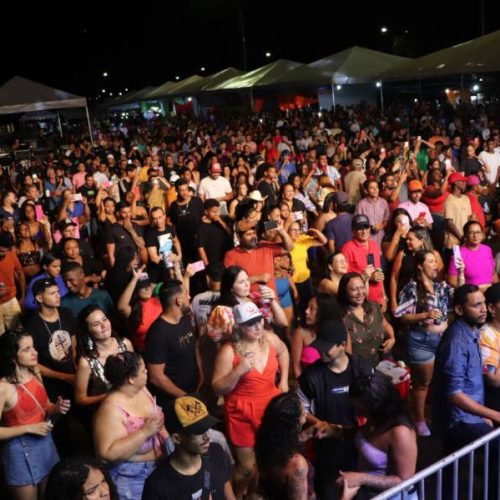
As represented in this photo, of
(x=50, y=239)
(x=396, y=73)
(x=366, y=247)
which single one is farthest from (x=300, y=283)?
(x=396, y=73)

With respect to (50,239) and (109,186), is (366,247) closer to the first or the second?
(50,239)

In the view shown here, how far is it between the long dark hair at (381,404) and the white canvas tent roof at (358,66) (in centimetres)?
1833

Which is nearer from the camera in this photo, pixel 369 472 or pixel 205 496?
pixel 205 496

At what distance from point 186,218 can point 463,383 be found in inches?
187

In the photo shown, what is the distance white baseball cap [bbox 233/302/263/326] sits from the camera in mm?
3865

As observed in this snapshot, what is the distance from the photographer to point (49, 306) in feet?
15.1

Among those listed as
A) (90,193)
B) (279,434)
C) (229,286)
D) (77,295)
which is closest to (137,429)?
(279,434)

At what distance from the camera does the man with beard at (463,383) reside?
371cm

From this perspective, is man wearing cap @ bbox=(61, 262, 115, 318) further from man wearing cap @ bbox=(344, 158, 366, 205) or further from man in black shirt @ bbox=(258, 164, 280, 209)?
man wearing cap @ bbox=(344, 158, 366, 205)

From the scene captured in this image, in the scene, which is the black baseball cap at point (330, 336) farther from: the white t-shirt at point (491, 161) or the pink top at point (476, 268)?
the white t-shirt at point (491, 161)

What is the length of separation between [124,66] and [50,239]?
82.1m

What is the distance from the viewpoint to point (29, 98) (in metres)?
17.7

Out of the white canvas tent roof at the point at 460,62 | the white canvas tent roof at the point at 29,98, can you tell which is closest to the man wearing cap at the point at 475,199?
the white canvas tent roof at the point at 460,62

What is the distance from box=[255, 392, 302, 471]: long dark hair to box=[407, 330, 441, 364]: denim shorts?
2047mm
